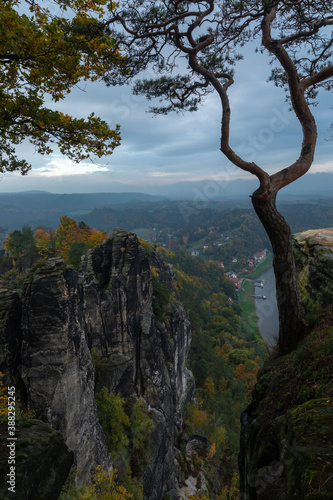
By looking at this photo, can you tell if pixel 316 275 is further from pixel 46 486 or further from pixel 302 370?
pixel 46 486

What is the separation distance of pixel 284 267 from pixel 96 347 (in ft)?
61.9

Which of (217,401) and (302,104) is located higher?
(302,104)

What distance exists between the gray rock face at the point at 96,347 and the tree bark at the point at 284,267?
9.66 metres

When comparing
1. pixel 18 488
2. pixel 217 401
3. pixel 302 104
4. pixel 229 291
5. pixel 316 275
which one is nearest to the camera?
pixel 18 488

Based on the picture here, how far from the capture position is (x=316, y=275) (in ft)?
29.1

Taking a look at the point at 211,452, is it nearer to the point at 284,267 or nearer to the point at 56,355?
the point at 56,355

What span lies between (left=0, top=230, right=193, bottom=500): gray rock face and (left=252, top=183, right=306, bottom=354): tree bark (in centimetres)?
966

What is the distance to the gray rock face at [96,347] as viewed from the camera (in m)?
11.2

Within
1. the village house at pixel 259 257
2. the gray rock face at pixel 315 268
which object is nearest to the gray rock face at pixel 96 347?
the gray rock face at pixel 315 268

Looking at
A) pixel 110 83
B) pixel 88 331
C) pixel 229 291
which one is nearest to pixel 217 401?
pixel 88 331

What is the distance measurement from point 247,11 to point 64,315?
14.2m

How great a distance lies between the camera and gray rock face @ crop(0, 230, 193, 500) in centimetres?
1121

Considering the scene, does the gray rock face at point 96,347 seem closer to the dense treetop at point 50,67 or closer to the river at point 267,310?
the dense treetop at point 50,67

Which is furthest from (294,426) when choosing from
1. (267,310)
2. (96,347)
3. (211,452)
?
→ (267,310)
